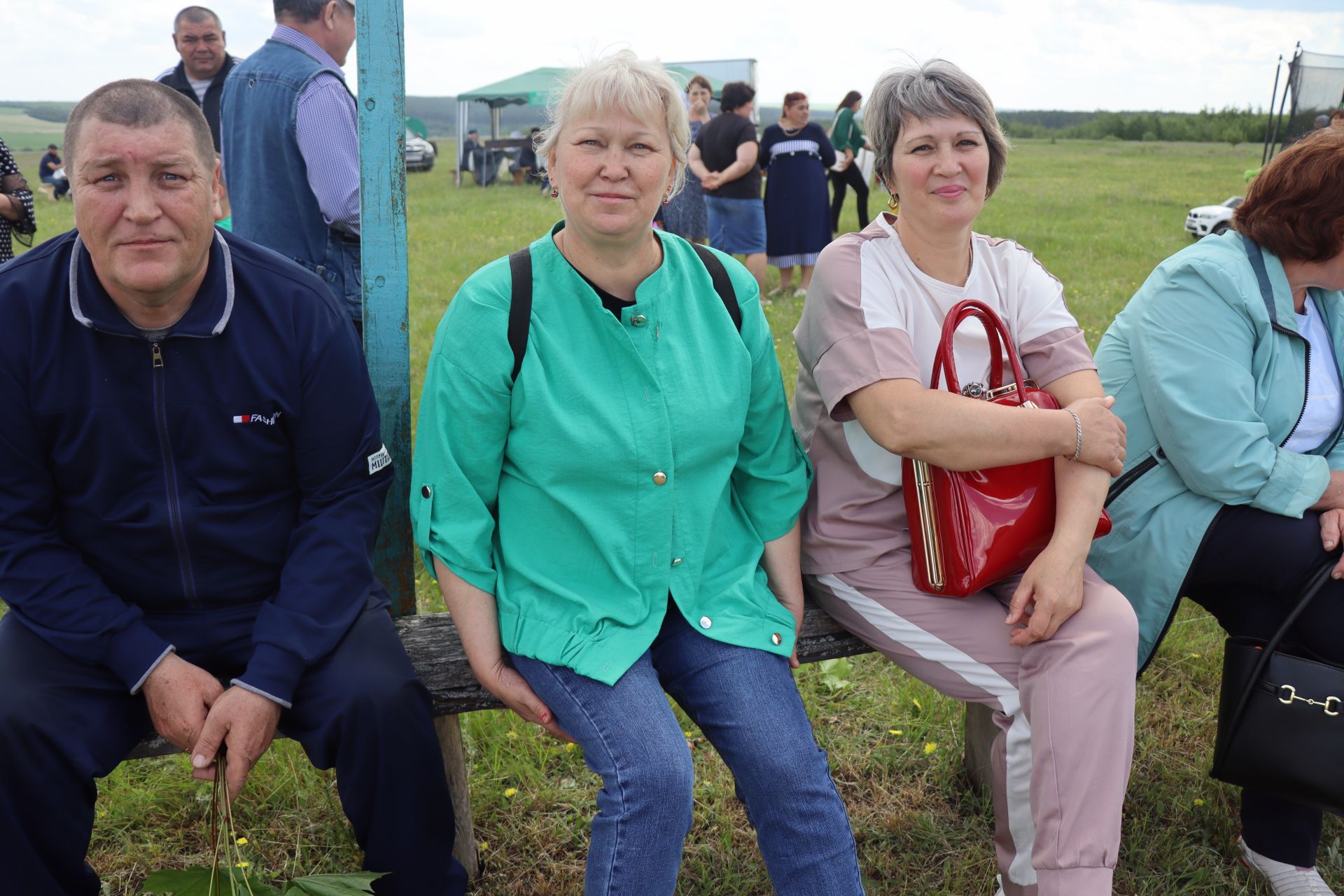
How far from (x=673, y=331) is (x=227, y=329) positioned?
832mm

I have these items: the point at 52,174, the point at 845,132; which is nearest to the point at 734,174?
the point at 845,132

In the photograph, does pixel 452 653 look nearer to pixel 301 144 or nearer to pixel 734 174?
pixel 301 144

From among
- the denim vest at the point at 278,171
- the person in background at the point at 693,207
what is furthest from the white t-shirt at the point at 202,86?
the person in background at the point at 693,207

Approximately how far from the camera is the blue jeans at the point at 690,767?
1828 mm

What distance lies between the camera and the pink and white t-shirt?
2.20 m

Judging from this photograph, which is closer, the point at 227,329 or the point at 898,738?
the point at 227,329

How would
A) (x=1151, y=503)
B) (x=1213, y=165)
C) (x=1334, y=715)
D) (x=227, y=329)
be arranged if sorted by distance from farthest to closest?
(x=1213, y=165)
(x=1151, y=503)
(x=1334, y=715)
(x=227, y=329)

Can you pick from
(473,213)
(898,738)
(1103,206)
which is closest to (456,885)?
(898,738)

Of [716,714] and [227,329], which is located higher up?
[227,329]

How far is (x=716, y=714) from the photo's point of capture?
1.98m

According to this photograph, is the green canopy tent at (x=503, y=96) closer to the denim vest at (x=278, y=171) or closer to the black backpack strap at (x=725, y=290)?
the denim vest at (x=278, y=171)

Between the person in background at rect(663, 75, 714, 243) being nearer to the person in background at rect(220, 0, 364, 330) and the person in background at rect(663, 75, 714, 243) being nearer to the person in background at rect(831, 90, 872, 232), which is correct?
the person in background at rect(831, 90, 872, 232)

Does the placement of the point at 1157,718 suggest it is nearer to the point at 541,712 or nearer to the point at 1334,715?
the point at 1334,715

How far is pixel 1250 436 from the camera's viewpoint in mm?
2326
